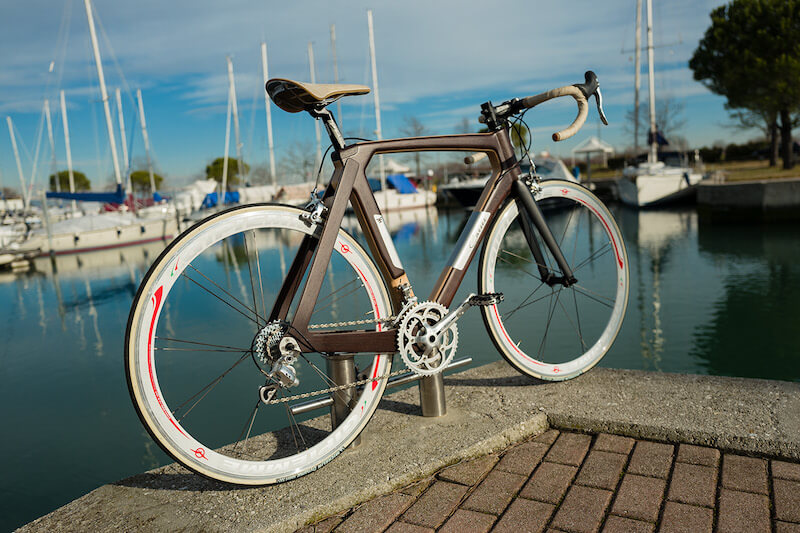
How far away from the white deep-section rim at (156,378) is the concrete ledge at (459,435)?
0.28 ft

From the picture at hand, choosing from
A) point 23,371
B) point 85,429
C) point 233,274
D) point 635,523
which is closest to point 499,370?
point 635,523

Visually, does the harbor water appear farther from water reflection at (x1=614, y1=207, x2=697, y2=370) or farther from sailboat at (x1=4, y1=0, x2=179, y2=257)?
sailboat at (x1=4, y1=0, x2=179, y2=257)

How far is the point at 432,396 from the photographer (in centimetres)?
262

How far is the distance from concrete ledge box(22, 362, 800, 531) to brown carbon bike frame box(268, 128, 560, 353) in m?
0.45

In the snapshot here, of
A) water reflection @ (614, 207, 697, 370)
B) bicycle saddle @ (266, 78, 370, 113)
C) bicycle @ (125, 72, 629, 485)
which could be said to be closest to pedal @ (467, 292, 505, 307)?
bicycle @ (125, 72, 629, 485)

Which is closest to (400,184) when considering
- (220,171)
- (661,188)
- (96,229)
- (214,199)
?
(214,199)

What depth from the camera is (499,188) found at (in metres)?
2.76

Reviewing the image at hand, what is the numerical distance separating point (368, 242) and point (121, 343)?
6.00 metres

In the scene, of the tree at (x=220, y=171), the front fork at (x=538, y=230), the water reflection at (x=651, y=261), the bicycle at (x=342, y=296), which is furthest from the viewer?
the tree at (x=220, y=171)

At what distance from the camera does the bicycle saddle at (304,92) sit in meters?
2.12

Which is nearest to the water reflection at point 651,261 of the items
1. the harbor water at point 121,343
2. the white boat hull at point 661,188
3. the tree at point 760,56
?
the harbor water at point 121,343

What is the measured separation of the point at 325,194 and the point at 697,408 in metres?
1.80

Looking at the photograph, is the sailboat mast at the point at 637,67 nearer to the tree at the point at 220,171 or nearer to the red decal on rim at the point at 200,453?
the red decal on rim at the point at 200,453

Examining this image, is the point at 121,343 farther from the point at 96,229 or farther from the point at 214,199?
the point at 214,199
